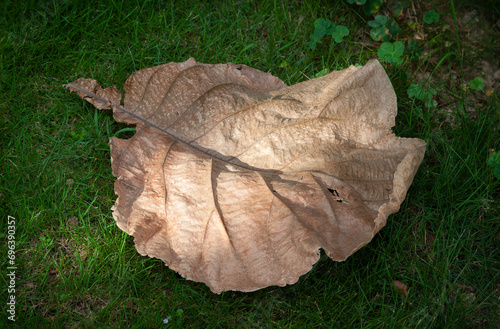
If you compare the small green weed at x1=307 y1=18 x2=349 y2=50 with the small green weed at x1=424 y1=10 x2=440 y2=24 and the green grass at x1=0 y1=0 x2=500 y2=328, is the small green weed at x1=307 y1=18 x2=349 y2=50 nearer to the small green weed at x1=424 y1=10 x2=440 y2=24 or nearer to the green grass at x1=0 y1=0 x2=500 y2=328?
the green grass at x1=0 y1=0 x2=500 y2=328

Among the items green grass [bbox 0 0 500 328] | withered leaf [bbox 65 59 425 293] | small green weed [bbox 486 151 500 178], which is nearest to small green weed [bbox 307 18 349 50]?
green grass [bbox 0 0 500 328]

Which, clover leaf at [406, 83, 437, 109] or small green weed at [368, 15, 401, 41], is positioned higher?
small green weed at [368, 15, 401, 41]

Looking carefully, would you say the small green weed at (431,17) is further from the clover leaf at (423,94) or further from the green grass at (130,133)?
the clover leaf at (423,94)

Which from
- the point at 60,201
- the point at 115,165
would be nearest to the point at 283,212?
the point at 115,165

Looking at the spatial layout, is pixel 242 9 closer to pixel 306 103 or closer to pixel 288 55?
pixel 288 55

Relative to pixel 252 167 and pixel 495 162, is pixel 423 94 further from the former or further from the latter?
pixel 252 167

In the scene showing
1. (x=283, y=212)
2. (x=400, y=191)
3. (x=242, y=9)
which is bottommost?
(x=283, y=212)
